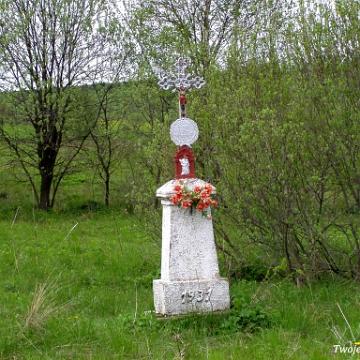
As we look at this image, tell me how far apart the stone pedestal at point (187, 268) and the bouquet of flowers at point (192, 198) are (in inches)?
2.6

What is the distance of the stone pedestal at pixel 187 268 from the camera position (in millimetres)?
5727

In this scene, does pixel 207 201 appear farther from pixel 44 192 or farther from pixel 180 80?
pixel 44 192

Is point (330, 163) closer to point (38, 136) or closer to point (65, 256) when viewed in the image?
point (65, 256)

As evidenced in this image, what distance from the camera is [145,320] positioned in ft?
18.2

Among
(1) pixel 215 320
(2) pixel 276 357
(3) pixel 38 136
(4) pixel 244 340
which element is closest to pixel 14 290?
(1) pixel 215 320

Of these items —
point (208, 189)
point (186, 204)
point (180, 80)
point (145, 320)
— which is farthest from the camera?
point (180, 80)

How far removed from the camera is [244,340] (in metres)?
5.20

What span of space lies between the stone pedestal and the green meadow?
0.47 feet

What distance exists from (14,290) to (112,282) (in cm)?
134

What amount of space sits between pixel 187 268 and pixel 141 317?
632 mm

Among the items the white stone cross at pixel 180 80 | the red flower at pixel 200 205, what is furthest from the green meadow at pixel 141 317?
the white stone cross at pixel 180 80

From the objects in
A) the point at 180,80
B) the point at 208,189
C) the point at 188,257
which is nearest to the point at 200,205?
the point at 208,189

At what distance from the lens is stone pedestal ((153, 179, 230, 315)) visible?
225 inches

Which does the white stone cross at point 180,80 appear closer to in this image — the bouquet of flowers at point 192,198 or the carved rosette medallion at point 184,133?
the carved rosette medallion at point 184,133
